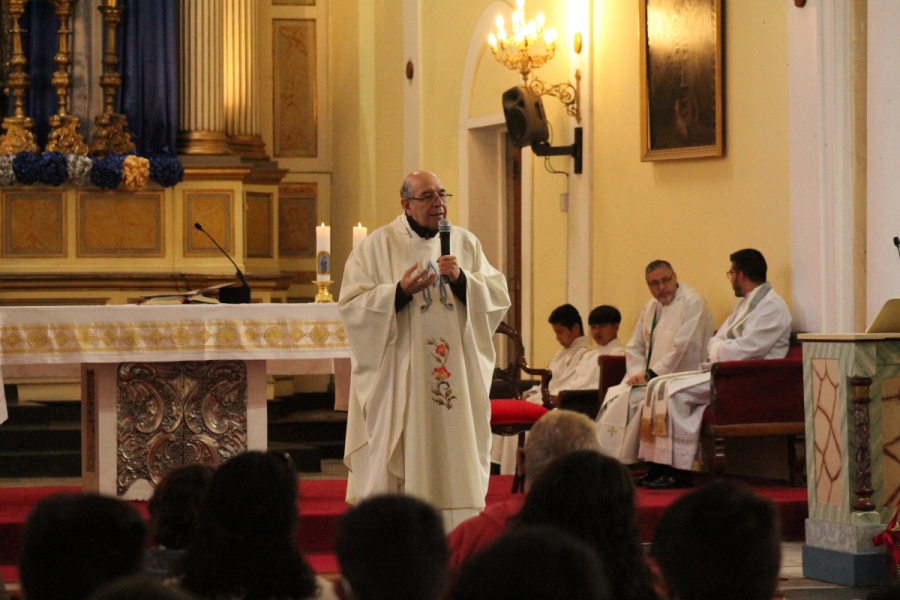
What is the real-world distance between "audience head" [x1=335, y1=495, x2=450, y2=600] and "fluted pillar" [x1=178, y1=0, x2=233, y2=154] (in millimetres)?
8173

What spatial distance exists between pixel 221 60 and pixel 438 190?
5381 millimetres

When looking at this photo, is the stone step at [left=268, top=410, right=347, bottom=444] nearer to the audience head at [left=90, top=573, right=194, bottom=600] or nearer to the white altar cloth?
the white altar cloth

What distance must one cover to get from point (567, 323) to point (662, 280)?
99cm

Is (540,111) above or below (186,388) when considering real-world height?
above

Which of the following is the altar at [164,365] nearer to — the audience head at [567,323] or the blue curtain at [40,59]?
the audience head at [567,323]

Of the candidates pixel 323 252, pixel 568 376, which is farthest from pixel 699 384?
pixel 323 252

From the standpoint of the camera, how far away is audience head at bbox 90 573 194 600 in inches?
52.4

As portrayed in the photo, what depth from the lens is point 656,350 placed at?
7.63 meters

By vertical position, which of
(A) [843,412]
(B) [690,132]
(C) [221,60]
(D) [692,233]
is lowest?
(A) [843,412]

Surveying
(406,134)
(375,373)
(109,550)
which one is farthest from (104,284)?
(109,550)

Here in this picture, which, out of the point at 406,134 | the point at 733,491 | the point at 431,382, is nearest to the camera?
the point at 733,491

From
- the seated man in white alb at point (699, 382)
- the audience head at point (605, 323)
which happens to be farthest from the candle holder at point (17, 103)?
the seated man in white alb at point (699, 382)

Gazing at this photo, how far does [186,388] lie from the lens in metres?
6.14

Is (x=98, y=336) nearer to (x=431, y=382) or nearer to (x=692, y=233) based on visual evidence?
(x=431, y=382)
